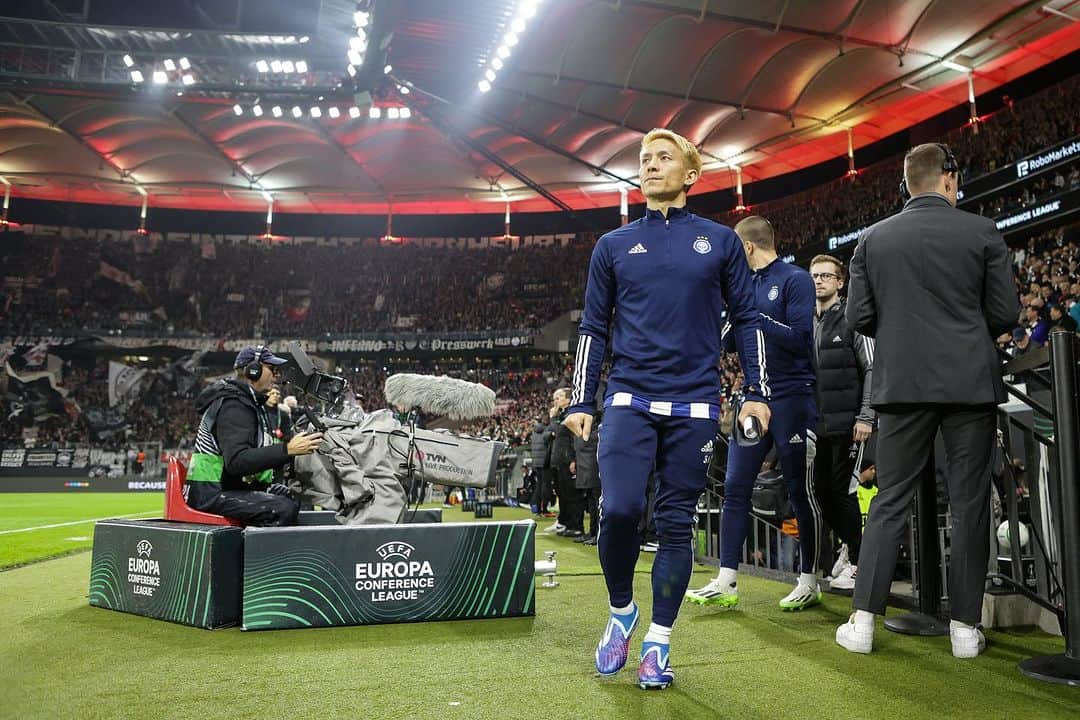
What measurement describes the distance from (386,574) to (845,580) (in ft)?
8.73

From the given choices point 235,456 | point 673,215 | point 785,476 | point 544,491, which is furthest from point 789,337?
point 544,491

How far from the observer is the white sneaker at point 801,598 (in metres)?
4.16

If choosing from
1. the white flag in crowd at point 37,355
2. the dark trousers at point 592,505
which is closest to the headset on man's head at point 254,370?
the dark trousers at point 592,505

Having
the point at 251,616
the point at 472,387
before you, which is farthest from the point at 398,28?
the point at 251,616

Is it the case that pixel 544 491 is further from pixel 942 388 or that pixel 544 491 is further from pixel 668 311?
pixel 668 311

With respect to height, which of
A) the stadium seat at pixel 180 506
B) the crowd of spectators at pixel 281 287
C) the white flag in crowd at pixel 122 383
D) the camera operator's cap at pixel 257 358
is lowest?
the stadium seat at pixel 180 506

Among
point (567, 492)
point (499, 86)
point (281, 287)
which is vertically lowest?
point (567, 492)

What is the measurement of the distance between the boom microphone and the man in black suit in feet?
7.79

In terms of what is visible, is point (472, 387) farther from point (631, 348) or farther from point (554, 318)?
point (554, 318)

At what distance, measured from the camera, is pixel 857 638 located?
3180 millimetres

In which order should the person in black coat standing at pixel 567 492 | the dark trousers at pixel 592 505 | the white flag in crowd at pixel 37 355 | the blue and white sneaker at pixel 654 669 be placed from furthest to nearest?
1. the white flag in crowd at pixel 37 355
2. the person in black coat standing at pixel 567 492
3. the dark trousers at pixel 592 505
4. the blue and white sneaker at pixel 654 669

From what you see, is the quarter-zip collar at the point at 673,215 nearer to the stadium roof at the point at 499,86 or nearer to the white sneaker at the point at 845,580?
the white sneaker at the point at 845,580

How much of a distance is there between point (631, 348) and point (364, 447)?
230cm

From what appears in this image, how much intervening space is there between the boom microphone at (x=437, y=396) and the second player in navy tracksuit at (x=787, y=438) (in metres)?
1.56
